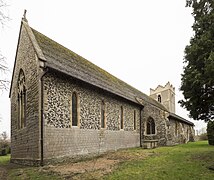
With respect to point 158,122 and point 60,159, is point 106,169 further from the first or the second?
point 158,122

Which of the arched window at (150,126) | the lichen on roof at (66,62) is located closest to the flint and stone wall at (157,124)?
the arched window at (150,126)

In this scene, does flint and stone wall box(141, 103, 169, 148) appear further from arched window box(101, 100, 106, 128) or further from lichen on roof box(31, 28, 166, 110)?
arched window box(101, 100, 106, 128)

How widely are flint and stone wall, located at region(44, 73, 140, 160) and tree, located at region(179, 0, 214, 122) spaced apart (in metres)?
6.89

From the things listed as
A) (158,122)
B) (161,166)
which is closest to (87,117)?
(161,166)

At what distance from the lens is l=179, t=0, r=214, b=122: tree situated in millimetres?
13391

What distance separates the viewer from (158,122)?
2916 centimetres

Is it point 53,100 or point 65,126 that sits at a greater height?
point 53,100

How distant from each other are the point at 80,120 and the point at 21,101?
4.78 meters

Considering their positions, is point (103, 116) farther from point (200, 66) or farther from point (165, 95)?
point (165, 95)

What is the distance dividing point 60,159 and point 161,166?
6065 millimetres

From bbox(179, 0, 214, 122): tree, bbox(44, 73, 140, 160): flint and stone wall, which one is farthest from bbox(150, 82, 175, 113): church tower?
bbox(179, 0, 214, 122): tree

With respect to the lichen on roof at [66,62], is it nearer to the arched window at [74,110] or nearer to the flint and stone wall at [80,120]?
the flint and stone wall at [80,120]

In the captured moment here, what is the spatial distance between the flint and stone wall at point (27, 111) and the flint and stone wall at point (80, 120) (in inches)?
29.8

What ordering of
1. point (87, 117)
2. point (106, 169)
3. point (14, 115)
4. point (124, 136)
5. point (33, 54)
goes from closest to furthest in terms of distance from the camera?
point (106, 169) → point (33, 54) → point (87, 117) → point (14, 115) → point (124, 136)
